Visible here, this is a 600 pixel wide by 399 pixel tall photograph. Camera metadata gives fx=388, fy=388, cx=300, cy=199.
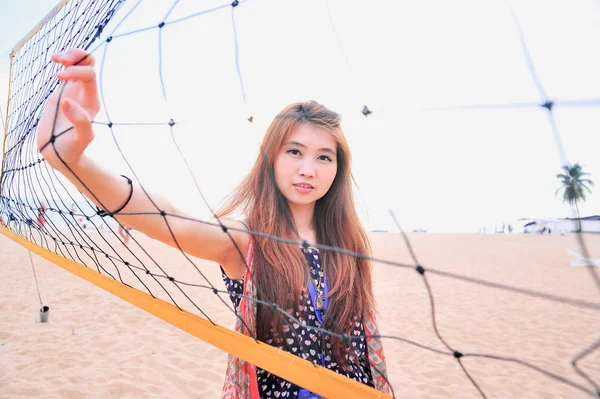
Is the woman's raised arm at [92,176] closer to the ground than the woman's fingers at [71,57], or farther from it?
closer to the ground

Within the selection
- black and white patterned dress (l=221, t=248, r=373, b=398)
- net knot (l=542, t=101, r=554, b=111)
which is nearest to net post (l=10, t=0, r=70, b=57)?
black and white patterned dress (l=221, t=248, r=373, b=398)

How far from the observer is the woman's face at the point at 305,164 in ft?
4.06

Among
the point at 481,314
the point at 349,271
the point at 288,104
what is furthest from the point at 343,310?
the point at 481,314

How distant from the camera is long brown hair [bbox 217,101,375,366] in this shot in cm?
120

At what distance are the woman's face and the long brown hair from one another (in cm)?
3

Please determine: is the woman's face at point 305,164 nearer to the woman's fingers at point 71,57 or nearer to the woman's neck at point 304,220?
the woman's neck at point 304,220

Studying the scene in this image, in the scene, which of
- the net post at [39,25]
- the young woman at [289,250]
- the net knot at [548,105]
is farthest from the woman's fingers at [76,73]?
the net post at [39,25]

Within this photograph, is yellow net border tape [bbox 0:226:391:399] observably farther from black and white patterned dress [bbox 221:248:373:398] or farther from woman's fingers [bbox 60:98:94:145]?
woman's fingers [bbox 60:98:94:145]

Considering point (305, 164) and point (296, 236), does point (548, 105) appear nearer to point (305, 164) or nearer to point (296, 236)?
point (305, 164)

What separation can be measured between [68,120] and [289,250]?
27.7 inches

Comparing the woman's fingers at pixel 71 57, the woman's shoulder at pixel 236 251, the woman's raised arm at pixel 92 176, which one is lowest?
the woman's shoulder at pixel 236 251

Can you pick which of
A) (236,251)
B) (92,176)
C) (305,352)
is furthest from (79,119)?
(305,352)

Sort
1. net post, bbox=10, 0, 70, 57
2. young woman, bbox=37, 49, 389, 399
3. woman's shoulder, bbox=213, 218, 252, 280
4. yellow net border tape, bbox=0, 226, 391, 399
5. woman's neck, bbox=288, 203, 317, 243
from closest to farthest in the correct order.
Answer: yellow net border tape, bbox=0, 226, 391, 399 → young woman, bbox=37, 49, 389, 399 → woman's shoulder, bbox=213, 218, 252, 280 → woman's neck, bbox=288, 203, 317, 243 → net post, bbox=10, 0, 70, 57

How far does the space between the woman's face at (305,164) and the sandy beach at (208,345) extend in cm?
61
